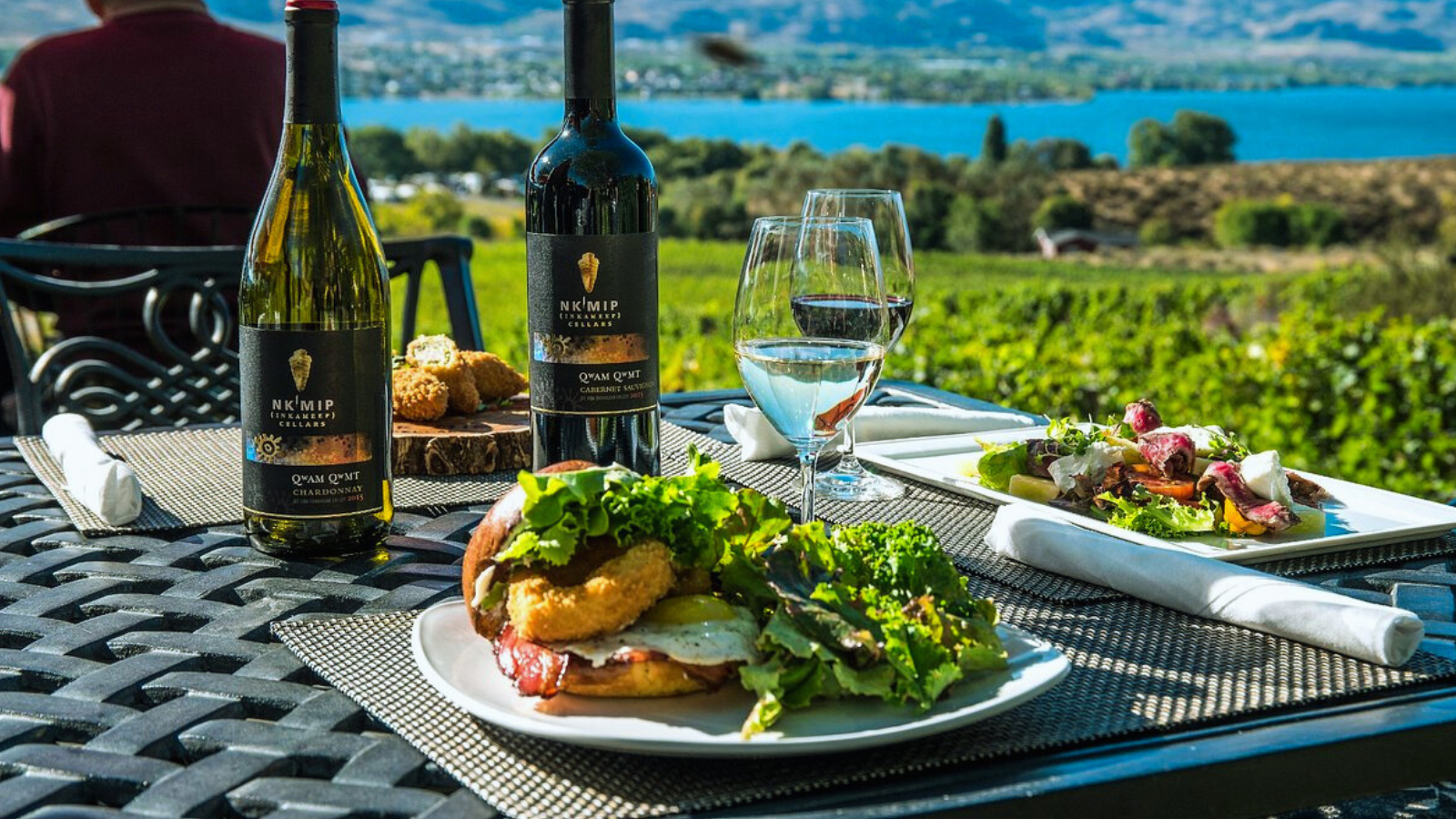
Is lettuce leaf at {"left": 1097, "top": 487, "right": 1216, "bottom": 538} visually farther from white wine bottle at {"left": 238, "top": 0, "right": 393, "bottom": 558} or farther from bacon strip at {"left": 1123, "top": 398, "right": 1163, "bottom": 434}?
white wine bottle at {"left": 238, "top": 0, "right": 393, "bottom": 558}

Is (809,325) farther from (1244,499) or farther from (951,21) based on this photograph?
(951,21)

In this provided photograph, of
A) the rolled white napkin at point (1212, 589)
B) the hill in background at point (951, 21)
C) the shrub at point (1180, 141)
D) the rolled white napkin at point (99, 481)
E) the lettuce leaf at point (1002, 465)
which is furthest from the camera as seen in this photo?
the shrub at point (1180, 141)

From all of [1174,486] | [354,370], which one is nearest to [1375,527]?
[1174,486]

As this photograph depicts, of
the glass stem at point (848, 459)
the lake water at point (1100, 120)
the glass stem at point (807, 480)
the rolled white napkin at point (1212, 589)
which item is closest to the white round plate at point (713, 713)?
the rolled white napkin at point (1212, 589)

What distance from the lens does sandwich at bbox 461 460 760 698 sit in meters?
0.96

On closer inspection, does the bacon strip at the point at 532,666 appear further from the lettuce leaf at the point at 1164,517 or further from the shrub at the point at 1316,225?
the shrub at the point at 1316,225

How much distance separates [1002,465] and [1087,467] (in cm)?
13

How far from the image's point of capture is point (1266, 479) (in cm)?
147

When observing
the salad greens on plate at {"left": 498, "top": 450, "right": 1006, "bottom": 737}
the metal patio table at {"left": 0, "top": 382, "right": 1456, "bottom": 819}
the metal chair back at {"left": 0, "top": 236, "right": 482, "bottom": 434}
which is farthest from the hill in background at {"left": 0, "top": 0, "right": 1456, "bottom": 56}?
the salad greens on plate at {"left": 498, "top": 450, "right": 1006, "bottom": 737}

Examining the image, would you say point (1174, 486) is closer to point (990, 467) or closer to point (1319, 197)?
point (990, 467)

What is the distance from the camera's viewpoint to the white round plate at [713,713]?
35.0 inches

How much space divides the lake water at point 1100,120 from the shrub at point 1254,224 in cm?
69

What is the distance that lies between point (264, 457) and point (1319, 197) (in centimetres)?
1448

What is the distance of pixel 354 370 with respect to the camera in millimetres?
1401
